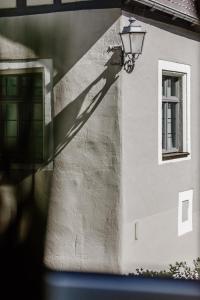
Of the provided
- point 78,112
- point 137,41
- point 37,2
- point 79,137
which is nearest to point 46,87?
point 78,112

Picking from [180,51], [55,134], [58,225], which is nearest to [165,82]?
[180,51]

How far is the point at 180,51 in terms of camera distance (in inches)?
274

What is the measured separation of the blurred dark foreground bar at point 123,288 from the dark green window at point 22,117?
163 inches

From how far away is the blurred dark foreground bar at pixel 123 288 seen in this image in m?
2.01

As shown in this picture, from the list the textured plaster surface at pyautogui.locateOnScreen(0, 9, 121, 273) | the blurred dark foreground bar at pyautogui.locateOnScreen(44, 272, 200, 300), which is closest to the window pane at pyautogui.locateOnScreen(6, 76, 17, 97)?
the textured plaster surface at pyautogui.locateOnScreen(0, 9, 121, 273)

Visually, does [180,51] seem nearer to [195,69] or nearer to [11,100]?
[195,69]

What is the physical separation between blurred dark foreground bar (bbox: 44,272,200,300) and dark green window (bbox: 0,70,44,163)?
4.13m

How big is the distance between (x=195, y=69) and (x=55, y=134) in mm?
2060

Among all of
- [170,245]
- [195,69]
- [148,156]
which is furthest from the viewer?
[195,69]

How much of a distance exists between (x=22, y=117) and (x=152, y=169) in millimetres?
1463

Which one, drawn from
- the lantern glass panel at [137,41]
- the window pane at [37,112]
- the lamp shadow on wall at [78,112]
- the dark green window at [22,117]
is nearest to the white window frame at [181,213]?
the lamp shadow on wall at [78,112]

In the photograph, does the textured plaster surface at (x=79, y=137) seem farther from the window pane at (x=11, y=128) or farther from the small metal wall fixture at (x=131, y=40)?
the window pane at (x=11, y=128)

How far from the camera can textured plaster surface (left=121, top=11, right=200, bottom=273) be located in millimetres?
6070

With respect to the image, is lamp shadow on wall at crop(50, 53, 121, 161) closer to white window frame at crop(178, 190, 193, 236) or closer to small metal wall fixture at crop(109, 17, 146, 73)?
small metal wall fixture at crop(109, 17, 146, 73)
